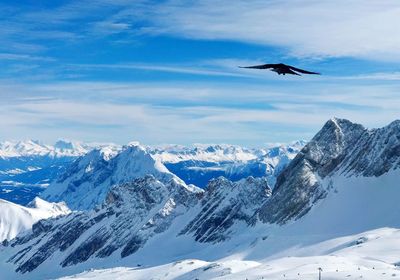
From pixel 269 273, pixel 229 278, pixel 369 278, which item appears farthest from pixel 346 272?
pixel 229 278

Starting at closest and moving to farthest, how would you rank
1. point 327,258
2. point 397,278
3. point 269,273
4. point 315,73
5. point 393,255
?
point 315,73
point 397,278
point 269,273
point 327,258
point 393,255

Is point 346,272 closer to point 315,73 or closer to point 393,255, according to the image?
point 393,255

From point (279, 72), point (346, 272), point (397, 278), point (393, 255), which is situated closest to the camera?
point (279, 72)

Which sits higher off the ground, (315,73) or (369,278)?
(315,73)

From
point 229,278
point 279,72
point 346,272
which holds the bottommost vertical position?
point 229,278

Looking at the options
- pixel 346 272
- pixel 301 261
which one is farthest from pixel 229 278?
pixel 346 272

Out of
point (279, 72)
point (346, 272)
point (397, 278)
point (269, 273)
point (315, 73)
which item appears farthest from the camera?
point (269, 273)

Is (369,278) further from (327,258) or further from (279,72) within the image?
(279,72)

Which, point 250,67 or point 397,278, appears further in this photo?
point 397,278

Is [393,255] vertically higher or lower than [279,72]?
lower
